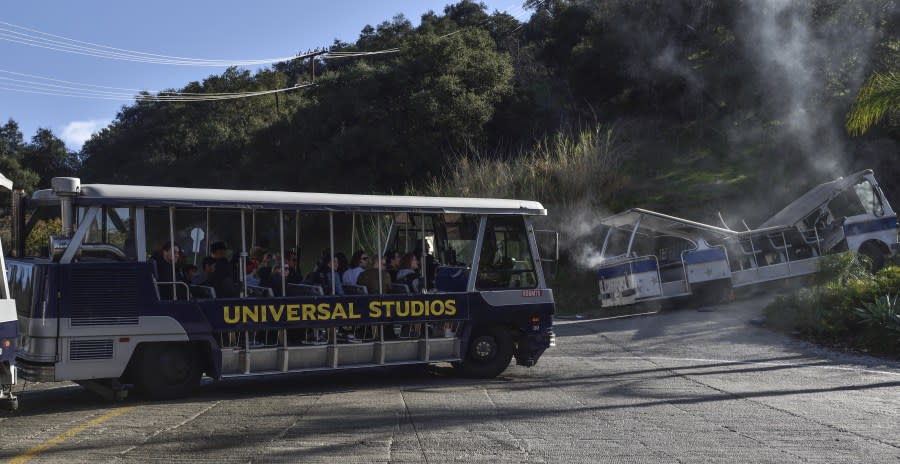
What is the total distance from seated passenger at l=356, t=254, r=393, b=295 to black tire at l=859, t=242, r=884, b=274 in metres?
14.6

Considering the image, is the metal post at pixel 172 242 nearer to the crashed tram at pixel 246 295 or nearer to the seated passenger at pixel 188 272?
the crashed tram at pixel 246 295

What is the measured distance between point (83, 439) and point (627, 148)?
31643mm

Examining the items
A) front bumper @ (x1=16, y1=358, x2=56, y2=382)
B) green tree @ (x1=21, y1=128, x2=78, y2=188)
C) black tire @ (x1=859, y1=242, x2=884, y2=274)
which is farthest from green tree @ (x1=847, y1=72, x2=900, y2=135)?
green tree @ (x1=21, y1=128, x2=78, y2=188)

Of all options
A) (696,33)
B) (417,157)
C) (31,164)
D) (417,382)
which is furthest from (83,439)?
(31,164)

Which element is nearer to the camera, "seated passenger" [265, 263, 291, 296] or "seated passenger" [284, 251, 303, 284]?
"seated passenger" [265, 263, 291, 296]

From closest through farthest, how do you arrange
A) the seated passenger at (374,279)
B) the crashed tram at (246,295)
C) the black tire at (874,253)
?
the crashed tram at (246,295) < the seated passenger at (374,279) < the black tire at (874,253)

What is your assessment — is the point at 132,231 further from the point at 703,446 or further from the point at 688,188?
the point at 688,188

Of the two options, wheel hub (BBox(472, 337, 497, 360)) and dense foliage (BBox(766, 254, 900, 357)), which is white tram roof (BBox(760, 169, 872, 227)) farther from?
wheel hub (BBox(472, 337, 497, 360))

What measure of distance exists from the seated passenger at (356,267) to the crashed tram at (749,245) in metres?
9.55

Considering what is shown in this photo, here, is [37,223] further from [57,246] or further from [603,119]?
[603,119]

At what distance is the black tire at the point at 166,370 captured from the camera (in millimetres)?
10422

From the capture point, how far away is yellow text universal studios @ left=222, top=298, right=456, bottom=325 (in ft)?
35.6

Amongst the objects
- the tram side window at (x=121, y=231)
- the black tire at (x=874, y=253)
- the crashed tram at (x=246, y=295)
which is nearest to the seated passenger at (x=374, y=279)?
the crashed tram at (x=246, y=295)

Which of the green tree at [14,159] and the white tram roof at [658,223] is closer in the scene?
the white tram roof at [658,223]
